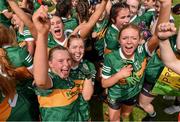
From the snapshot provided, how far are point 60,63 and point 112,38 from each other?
2004 mm

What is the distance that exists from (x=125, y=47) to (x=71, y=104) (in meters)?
1.28

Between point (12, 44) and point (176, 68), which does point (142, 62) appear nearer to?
point (176, 68)

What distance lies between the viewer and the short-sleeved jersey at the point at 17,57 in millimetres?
3898

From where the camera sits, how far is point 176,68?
10.6 ft

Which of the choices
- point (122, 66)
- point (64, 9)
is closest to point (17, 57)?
point (122, 66)

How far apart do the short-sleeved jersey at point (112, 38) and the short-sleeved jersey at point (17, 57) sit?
70.4 inches

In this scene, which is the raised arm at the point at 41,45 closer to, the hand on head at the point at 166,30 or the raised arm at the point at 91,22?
the hand on head at the point at 166,30

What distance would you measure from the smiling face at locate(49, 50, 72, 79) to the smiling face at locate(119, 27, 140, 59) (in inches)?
43.8

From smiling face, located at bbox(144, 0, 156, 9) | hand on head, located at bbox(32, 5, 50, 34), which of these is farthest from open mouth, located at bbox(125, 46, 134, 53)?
smiling face, located at bbox(144, 0, 156, 9)

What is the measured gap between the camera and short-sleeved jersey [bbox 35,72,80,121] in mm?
3527

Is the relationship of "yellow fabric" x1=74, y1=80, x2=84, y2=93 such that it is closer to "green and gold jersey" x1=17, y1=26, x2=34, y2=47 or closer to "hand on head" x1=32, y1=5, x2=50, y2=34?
"hand on head" x1=32, y1=5, x2=50, y2=34

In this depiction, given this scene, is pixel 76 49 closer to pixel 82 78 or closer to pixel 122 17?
pixel 82 78

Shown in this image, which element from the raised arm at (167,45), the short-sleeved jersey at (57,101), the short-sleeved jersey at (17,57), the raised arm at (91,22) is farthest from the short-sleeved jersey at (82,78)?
the raised arm at (167,45)

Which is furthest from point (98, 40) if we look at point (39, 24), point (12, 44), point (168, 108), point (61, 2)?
point (39, 24)
